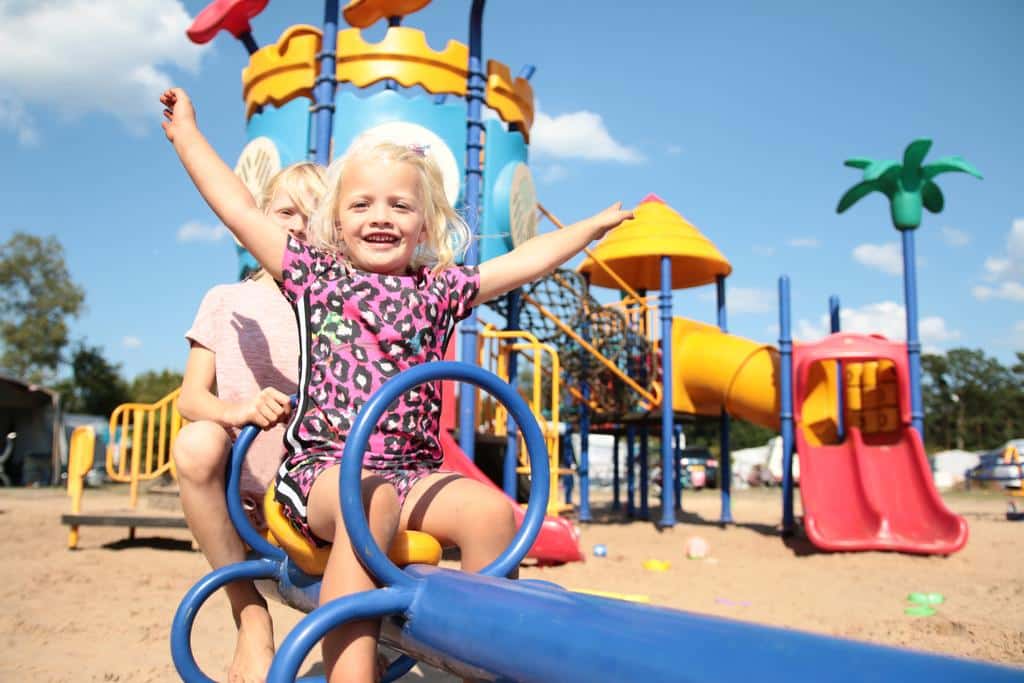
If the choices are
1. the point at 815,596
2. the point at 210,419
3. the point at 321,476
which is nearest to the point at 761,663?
the point at 321,476

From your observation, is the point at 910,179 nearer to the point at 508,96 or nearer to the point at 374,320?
the point at 508,96

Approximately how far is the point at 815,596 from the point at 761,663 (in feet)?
15.8

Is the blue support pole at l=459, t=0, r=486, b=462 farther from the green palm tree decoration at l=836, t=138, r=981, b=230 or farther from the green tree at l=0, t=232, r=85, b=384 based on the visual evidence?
the green tree at l=0, t=232, r=85, b=384

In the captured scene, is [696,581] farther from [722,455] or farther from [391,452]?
[722,455]

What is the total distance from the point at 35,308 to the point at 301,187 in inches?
1290

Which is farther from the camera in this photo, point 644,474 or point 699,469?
point 699,469

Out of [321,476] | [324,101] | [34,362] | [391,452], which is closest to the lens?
[321,476]

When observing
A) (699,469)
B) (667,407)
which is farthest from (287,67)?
(699,469)

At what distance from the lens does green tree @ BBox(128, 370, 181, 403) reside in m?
40.8

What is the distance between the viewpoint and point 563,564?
6.19m

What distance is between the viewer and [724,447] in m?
11.0

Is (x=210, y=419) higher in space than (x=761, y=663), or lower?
higher

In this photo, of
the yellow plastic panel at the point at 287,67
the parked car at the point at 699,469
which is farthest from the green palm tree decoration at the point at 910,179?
the parked car at the point at 699,469

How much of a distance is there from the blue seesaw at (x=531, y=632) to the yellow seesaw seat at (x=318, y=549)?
1.6 inches
